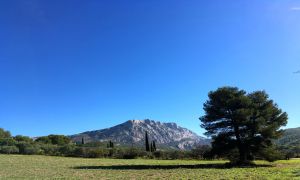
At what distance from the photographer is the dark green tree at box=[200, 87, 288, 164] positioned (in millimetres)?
40062

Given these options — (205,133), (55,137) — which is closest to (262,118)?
(205,133)

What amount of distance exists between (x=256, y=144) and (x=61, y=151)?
171 feet

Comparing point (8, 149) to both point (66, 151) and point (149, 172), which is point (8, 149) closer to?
point (66, 151)

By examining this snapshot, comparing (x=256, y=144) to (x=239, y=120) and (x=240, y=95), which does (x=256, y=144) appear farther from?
(x=240, y=95)

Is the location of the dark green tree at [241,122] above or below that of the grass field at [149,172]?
above

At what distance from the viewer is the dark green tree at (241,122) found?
40.1 metres

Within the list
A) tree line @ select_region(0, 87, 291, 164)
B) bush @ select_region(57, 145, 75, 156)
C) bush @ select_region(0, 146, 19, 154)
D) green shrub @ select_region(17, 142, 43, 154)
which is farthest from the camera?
bush @ select_region(57, 145, 75, 156)

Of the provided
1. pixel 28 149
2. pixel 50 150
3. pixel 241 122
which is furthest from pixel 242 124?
pixel 28 149

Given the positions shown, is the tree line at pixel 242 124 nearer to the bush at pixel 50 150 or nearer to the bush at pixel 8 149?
the bush at pixel 50 150

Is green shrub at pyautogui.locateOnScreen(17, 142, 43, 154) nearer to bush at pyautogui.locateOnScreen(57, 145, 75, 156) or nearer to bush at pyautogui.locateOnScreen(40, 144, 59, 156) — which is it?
bush at pyautogui.locateOnScreen(40, 144, 59, 156)

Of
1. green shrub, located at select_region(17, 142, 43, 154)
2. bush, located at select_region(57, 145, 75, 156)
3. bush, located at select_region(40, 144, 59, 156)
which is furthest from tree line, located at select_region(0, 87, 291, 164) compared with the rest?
green shrub, located at select_region(17, 142, 43, 154)

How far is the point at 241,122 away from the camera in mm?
39906

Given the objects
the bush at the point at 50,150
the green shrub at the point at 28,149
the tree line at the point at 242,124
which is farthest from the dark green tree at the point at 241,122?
the green shrub at the point at 28,149

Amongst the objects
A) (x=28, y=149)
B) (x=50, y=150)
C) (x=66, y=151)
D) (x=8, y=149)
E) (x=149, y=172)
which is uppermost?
(x=8, y=149)
